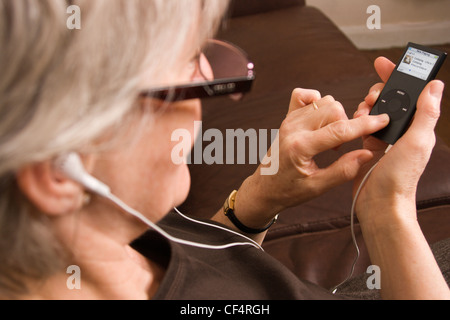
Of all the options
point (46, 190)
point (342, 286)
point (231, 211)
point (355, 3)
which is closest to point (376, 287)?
point (342, 286)

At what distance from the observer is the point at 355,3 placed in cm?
248

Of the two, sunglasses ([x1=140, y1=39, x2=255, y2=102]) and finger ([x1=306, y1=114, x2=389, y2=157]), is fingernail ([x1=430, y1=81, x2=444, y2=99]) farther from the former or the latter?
sunglasses ([x1=140, y1=39, x2=255, y2=102])

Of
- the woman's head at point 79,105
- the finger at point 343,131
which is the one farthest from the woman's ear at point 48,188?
the finger at point 343,131

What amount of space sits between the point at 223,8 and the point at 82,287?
42cm

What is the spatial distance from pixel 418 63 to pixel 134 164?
1.89 feet

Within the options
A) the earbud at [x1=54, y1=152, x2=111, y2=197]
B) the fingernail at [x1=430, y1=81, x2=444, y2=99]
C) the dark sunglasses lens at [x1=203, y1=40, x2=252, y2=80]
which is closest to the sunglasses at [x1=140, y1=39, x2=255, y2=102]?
the dark sunglasses lens at [x1=203, y1=40, x2=252, y2=80]

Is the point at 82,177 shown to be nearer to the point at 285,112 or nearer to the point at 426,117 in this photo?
the point at 426,117

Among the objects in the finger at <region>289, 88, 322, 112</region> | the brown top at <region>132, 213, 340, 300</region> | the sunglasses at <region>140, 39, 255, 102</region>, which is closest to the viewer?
the sunglasses at <region>140, 39, 255, 102</region>

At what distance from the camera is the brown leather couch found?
0.99m

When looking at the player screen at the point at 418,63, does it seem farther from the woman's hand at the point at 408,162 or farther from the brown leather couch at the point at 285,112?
the brown leather couch at the point at 285,112

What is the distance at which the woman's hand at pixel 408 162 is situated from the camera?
694 mm

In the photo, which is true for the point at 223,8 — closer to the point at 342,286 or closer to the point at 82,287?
the point at 82,287

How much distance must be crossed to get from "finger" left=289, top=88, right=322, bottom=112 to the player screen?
0.16 meters

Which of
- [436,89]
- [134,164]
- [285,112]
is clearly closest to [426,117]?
[436,89]
